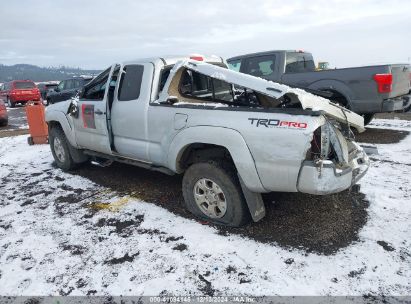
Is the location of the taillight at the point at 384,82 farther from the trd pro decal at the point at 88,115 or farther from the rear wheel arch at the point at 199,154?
the trd pro decal at the point at 88,115

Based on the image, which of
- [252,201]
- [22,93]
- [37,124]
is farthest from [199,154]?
[22,93]

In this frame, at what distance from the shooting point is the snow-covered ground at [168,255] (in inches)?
112

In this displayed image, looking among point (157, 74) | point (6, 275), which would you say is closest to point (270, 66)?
point (157, 74)

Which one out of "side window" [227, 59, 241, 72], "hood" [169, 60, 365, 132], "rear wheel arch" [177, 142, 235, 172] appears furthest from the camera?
"side window" [227, 59, 241, 72]

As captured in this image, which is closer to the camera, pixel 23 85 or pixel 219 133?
pixel 219 133

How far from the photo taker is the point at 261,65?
8625mm

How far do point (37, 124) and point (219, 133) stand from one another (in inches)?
270

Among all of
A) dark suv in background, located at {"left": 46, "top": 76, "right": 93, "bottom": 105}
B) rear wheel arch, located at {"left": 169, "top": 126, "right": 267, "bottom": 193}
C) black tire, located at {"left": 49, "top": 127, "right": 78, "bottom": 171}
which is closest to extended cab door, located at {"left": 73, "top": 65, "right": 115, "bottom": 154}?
black tire, located at {"left": 49, "top": 127, "right": 78, "bottom": 171}

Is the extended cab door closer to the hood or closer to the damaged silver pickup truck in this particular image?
the damaged silver pickup truck

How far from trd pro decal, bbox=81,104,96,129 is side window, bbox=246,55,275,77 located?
4.74 m

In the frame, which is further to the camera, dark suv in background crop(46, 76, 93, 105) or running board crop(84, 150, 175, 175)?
dark suv in background crop(46, 76, 93, 105)

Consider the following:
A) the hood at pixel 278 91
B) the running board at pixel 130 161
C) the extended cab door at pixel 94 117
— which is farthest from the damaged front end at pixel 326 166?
the extended cab door at pixel 94 117

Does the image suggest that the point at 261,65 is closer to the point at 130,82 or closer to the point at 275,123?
the point at 130,82

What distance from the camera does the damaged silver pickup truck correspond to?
3.09m
